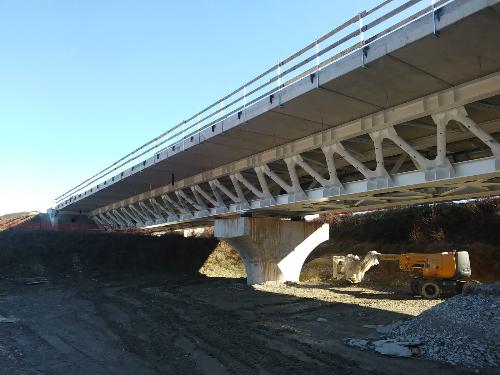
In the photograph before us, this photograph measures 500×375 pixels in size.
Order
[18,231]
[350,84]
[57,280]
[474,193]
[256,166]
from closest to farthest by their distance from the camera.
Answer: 1. [350,84]
2. [474,193]
3. [256,166]
4. [57,280]
5. [18,231]

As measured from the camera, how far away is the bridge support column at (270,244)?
69.1ft

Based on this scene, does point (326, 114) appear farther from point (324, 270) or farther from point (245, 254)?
point (324, 270)

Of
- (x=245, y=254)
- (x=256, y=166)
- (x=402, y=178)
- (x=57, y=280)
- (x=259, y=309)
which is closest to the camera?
(x=402, y=178)

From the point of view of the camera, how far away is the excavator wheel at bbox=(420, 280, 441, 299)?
17266 mm

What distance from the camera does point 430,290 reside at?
1755cm

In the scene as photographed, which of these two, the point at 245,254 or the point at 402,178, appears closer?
the point at 402,178

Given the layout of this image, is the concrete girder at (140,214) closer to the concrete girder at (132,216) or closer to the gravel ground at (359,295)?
the concrete girder at (132,216)

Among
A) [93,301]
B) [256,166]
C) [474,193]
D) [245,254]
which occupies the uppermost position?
[256,166]

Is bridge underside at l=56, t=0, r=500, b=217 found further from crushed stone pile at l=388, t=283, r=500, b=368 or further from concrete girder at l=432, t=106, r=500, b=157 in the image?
crushed stone pile at l=388, t=283, r=500, b=368

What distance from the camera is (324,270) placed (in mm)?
28000

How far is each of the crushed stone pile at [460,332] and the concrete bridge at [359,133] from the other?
11.6 ft

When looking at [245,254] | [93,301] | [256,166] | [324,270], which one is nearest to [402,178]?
[256,166]

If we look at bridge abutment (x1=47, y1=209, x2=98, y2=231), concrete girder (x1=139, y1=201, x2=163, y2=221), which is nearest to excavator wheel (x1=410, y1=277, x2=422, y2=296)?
concrete girder (x1=139, y1=201, x2=163, y2=221)

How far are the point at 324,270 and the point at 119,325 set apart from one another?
17548 mm
